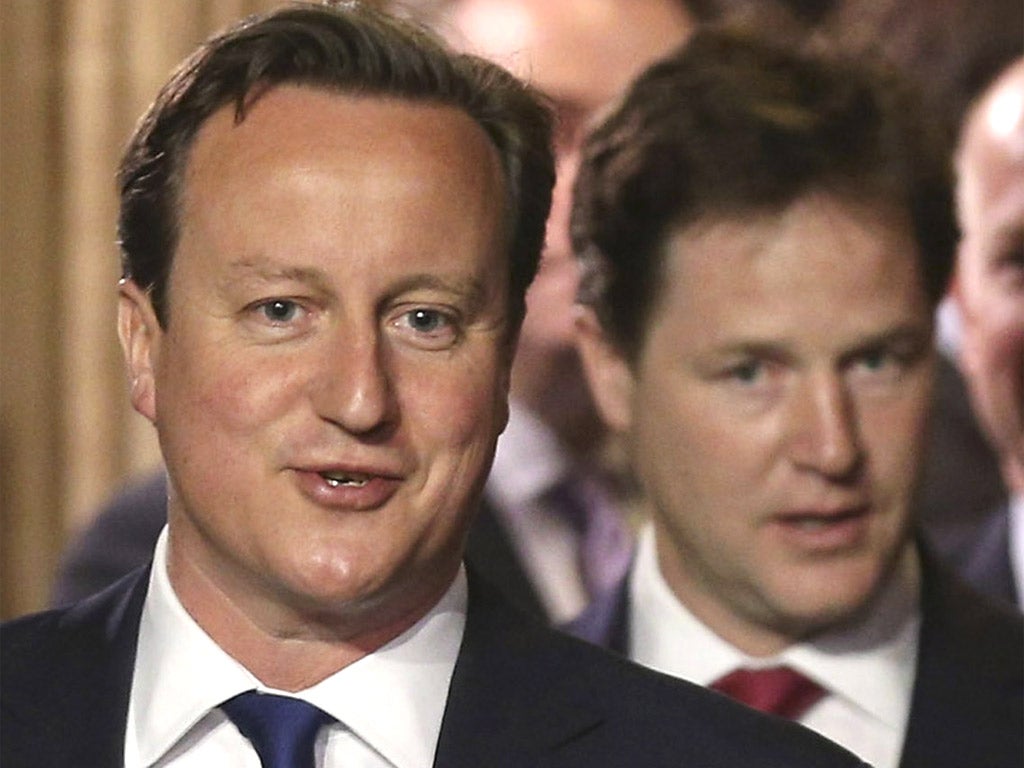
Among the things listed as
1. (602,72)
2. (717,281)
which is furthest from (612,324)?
(602,72)

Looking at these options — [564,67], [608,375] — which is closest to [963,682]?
[608,375]

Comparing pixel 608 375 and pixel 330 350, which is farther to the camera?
pixel 608 375

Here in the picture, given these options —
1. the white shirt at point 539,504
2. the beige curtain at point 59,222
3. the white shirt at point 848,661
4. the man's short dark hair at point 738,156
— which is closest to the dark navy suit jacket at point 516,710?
the white shirt at point 848,661

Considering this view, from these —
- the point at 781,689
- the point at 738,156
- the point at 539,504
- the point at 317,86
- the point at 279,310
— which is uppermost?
the point at 317,86

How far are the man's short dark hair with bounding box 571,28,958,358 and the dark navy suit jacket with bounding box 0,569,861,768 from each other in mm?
725

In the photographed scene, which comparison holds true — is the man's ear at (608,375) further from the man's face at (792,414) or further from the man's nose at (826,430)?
the man's nose at (826,430)

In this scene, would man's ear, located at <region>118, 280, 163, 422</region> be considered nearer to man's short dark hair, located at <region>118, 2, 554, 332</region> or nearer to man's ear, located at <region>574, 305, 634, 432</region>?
man's short dark hair, located at <region>118, 2, 554, 332</region>

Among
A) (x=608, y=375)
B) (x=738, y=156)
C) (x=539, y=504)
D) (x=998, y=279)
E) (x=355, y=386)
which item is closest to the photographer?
(x=355, y=386)

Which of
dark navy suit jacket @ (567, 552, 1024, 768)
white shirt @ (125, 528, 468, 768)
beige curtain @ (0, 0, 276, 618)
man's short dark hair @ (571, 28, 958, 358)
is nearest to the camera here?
white shirt @ (125, 528, 468, 768)

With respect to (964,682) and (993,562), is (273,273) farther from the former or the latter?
(993,562)

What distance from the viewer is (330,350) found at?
2.06m

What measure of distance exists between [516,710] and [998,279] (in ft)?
5.12

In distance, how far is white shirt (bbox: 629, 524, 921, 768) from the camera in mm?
2736

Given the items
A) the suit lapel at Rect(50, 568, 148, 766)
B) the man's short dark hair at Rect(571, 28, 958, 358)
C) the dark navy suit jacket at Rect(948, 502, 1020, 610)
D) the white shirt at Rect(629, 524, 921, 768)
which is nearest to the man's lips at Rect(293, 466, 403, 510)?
the suit lapel at Rect(50, 568, 148, 766)
